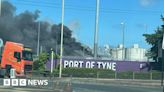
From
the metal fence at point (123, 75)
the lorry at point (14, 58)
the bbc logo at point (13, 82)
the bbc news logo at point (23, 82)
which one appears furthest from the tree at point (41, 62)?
the bbc logo at point (13, 82)

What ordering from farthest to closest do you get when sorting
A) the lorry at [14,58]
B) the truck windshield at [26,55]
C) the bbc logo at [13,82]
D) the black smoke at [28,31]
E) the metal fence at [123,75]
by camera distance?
the black smoke at [28,31] → the metal fence at [123,75] → the truck windshield at [26,55] → the lorry at [14,58] → the bbc logo at [13,82]

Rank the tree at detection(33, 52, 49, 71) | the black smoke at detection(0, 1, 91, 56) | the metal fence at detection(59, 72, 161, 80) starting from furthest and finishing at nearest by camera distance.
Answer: the black smoke at detection(0, 1, 91, 56)
the tree at detection(33, 52, 49, 71)
the metal fence at detection(59, 72, 161, 80)

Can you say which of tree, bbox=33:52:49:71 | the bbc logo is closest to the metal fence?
tree, bbox=33:52:49:71

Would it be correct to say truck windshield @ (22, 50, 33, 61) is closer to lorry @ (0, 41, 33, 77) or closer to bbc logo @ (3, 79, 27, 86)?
lorry @ (0, 41, 33, 77)

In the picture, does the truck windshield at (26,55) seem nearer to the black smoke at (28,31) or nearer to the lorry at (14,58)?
the lorry at (14,58)

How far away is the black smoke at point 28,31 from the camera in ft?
362

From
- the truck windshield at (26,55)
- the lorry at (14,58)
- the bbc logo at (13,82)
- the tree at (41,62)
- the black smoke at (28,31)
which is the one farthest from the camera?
the black smoke at (28,31)

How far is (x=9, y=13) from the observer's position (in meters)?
113

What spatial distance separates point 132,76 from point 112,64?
369 inches

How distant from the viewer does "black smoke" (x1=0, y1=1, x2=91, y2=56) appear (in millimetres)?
110188

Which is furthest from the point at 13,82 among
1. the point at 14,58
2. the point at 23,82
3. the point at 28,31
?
the point at 28,31

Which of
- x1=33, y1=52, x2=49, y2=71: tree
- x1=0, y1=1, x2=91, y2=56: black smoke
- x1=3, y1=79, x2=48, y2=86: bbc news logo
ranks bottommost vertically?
x1=3, y1=79, x2=48, y2=86: bbc news logo

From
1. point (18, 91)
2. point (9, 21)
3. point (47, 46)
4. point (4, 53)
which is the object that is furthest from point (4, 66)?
point (47, 46)

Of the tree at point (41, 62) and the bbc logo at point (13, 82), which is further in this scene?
the tree at point (41, 62)
